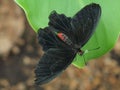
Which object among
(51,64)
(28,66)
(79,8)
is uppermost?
(28,66)

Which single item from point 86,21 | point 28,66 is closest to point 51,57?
point 86,21

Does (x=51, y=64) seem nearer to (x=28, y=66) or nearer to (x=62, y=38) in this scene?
(x=62, y=38)

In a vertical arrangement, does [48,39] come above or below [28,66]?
below

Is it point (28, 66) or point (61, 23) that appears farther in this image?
point (28, 66)

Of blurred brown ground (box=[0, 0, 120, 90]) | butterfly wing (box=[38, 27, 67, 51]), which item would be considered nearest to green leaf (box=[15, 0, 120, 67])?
butterfly wing (box=[38, 27, 67, 51])

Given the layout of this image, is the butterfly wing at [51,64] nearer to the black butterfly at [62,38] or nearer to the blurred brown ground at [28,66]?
the black butterfly at [62,38]

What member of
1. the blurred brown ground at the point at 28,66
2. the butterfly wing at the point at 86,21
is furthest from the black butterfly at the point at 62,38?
the blurred brown ground at the point at 28,66
